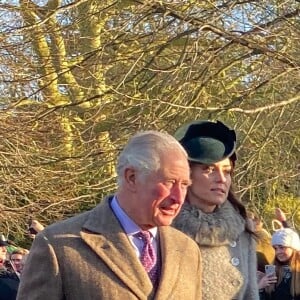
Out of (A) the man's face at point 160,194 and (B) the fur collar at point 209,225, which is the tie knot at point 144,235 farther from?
(B) the fur collar at point 209,225

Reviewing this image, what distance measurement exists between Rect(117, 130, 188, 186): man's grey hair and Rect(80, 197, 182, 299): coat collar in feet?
0.49

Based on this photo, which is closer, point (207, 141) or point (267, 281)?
point (207, 141)

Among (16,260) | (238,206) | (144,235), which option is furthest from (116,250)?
(16,260)

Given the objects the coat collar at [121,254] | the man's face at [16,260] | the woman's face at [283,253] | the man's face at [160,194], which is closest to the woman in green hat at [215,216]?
the coat collar at [121,254]

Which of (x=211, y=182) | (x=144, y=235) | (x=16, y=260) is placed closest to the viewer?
(x=144, y=235)

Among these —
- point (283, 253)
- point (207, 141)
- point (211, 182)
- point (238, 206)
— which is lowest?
point (283, 253)

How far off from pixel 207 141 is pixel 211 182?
7.4 inches

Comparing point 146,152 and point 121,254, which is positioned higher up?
point 146,152

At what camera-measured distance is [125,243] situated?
130 inches

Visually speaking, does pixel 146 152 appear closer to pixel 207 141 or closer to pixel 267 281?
pixel 207 141

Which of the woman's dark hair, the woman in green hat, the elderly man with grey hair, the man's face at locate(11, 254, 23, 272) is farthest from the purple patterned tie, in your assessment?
the man's face at locate(11, 254, 23, 272)

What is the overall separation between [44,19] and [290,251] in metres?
3.57

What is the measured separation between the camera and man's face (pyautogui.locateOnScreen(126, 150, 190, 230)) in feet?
10.6

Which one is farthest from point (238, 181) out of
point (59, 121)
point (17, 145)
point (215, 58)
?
point (17, 145)
